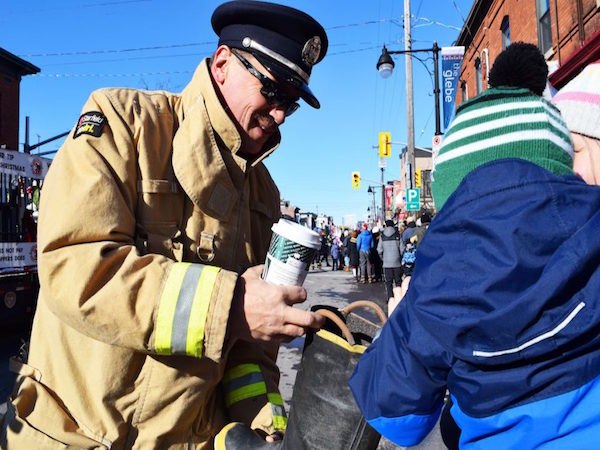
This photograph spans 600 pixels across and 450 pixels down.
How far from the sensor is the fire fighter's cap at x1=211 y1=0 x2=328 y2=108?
181 cm

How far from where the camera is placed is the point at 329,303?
11.4 metres

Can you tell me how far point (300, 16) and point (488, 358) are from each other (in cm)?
150

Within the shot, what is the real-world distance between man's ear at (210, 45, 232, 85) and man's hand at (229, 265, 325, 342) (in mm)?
916

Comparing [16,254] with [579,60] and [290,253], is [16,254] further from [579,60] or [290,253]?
[579,60]

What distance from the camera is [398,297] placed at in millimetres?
1597

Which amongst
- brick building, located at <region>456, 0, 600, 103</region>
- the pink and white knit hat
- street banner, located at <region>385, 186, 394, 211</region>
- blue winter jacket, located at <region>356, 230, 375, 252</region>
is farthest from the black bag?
street banner, located at <region>385, 186, 394, 211</region>

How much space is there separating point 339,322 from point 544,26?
1365 cm

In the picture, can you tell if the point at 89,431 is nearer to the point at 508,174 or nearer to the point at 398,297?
the point at 398,297

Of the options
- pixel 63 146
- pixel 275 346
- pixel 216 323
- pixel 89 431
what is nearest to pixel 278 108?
pixel 63 146

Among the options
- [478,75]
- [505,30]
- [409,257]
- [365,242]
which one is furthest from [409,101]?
[409,257]

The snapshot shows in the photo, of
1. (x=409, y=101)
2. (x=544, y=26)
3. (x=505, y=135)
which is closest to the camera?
(x=505, y=135)

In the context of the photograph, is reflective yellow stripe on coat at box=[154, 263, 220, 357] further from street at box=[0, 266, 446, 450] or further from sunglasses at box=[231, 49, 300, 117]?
street at box=[0, 266, 446, 450]

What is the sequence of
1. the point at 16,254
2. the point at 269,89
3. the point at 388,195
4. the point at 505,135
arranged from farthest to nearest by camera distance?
the point at 388,195 < the point at 16,254 < the point at 269,89 < the point at 505,135

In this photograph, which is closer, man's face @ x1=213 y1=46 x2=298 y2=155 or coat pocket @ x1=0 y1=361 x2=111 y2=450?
coat pocket @ x1=0 y1=361 x2=111 y2=450
